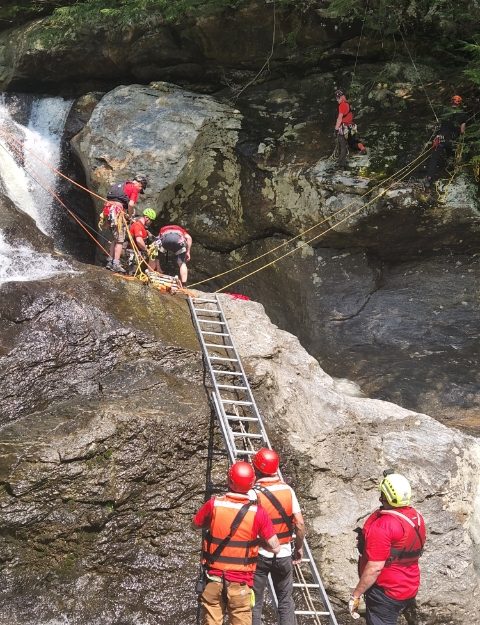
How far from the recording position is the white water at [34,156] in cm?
1420

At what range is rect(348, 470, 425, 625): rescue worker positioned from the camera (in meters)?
4.50

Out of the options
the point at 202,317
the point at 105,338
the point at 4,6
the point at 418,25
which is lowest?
the point at 202,317

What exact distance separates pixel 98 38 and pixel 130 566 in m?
12.7

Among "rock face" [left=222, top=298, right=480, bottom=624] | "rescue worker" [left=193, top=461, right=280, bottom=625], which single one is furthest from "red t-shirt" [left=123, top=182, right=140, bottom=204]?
"rescue worker" [left=193, top=461, right=280, bottom=625]

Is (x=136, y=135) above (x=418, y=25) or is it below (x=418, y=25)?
below

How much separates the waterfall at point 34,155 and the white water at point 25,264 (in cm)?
480

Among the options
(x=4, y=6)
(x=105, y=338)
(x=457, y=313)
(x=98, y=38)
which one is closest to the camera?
(x=105, y=338)

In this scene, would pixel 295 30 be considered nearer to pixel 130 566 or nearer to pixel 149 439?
pixel 149 439

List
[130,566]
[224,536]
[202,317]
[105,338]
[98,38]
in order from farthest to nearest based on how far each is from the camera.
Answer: [98,38]
[202,317]
[105,338]
[130,566]
[224,536]

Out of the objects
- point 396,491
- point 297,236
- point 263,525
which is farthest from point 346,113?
point 263,525

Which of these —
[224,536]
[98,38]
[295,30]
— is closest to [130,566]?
[224,536]

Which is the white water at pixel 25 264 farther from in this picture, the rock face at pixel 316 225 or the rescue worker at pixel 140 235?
the rock face at pixel 316 225

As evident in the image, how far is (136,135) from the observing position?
1317 cm

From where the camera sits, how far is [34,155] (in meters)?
15.1
